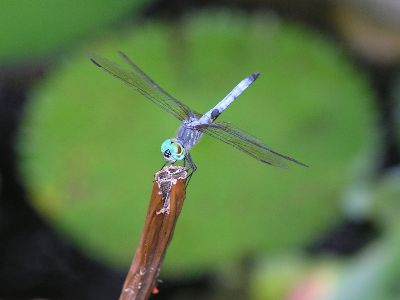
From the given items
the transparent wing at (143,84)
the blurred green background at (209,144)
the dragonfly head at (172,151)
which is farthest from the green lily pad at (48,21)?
the dragonfly head at (172,151)

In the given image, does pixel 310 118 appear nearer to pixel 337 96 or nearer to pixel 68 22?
pixel 337 96

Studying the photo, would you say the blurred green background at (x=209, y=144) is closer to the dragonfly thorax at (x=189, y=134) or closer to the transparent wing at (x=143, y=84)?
the transparent wing at (x=143, y=84)

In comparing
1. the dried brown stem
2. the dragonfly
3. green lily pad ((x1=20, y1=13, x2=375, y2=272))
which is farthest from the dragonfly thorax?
green lily pad ((x1=20, y1=13, x2=375, y2=272))

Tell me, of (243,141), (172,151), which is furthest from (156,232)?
(243,141)

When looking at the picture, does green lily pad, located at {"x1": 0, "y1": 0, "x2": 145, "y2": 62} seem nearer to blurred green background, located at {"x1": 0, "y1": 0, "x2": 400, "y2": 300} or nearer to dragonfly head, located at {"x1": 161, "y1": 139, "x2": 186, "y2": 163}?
blurred green background, located at {"x1": 0, "y1": 0, "x2": 400, "y2": 300}

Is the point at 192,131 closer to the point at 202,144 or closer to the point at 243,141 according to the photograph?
the point at 243,141
